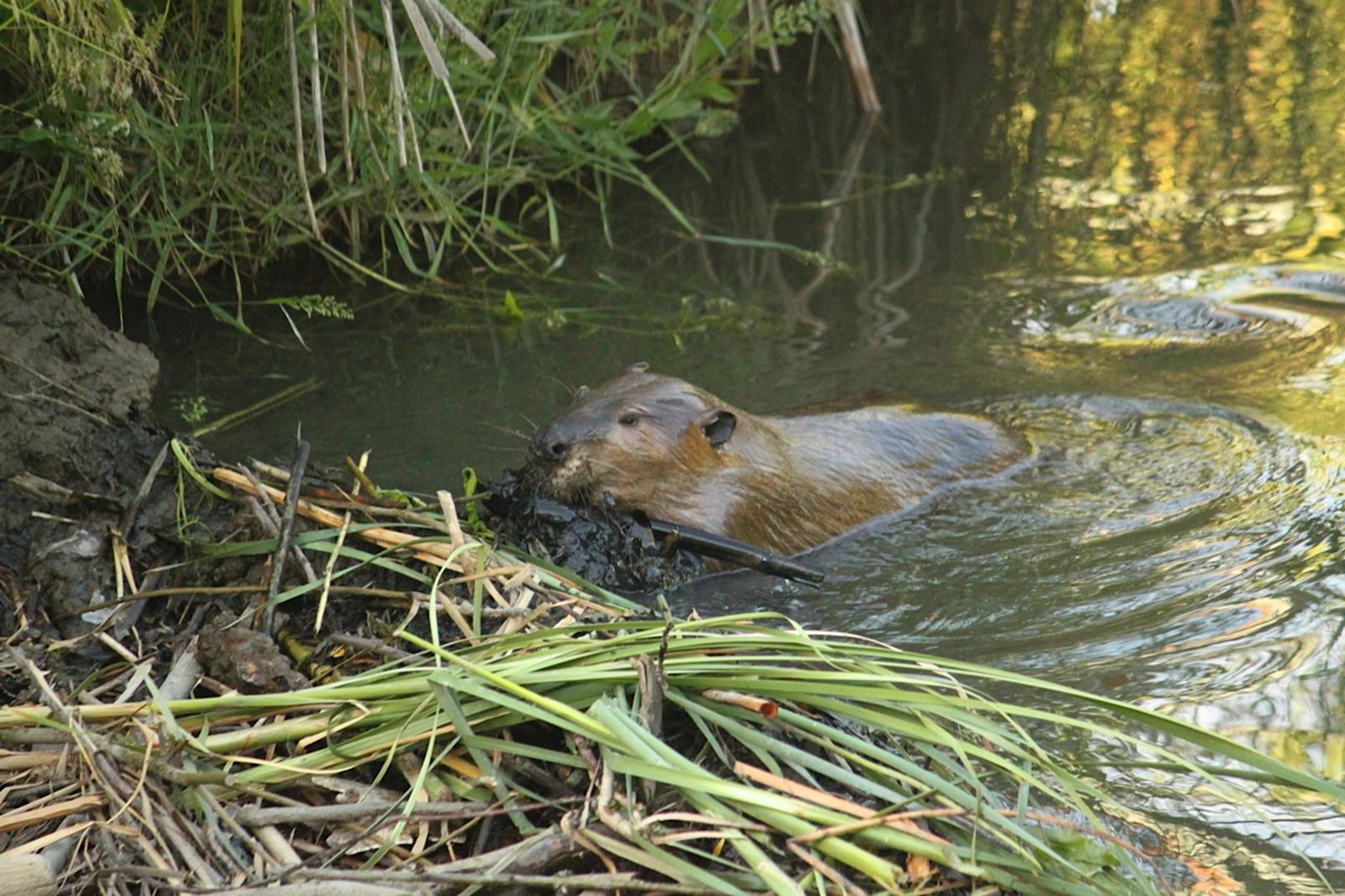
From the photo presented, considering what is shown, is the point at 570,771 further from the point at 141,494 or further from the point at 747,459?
the point at 747,459

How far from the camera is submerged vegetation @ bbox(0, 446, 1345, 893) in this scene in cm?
215

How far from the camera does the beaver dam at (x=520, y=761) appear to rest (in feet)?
7.05

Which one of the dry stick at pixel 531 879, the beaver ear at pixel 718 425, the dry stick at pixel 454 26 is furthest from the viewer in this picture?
the beaver ear at pixel 718 425

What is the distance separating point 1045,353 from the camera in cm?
584

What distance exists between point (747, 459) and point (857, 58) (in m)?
4.65

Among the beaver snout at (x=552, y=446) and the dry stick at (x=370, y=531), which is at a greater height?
the dry stick at (x=370, y=531)

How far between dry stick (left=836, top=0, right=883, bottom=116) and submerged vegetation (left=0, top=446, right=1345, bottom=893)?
18.5ft

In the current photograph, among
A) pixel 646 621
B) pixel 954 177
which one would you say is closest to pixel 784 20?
pixel 954 177

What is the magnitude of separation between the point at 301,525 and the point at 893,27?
26.8 ft

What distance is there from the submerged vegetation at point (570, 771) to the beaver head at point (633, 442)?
121cm

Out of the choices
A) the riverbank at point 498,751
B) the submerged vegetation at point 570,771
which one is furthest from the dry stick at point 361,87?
the submerged vegetation at point 570,771

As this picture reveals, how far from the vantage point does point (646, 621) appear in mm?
2627

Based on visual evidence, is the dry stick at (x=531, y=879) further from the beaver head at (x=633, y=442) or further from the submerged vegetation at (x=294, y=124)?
the submerged vegetation at (x=294, y=124)

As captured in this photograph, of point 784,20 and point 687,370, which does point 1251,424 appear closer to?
point 687,370
